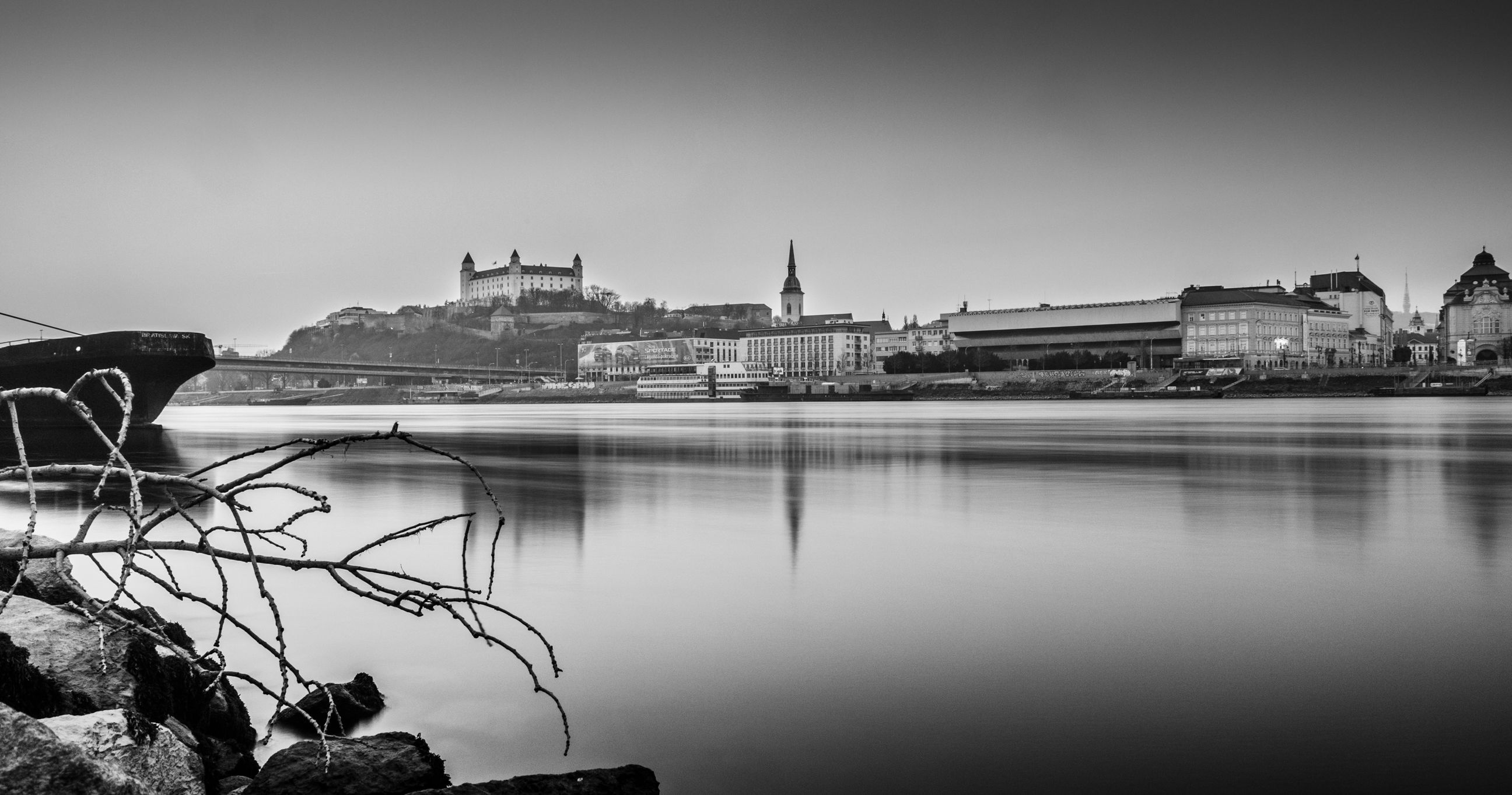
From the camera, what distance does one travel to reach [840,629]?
752 cm

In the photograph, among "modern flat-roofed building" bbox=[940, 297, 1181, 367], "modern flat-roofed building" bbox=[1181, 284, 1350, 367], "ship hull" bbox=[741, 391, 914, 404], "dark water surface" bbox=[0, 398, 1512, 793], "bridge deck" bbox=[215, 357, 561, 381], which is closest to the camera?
"dark water surface" bbox=[0, 398, 1512, 793]

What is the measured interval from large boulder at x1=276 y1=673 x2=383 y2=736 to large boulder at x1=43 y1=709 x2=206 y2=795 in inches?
45.0

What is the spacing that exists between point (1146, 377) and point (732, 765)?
135288mm

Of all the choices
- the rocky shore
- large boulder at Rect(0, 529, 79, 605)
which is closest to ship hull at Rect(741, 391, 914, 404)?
large boulder at Rect(0, 529, 79, 605)

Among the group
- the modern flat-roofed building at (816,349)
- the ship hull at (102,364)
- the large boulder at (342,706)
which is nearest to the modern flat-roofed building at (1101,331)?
the modern flat-roofed building at (816,349)

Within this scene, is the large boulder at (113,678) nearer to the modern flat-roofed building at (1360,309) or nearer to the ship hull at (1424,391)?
the ship hull at (1424,391)

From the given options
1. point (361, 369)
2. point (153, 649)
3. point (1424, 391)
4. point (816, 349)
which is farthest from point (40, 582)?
point (816, 349)

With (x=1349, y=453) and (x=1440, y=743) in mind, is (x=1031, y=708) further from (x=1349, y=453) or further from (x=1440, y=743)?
(x=1349, y=453)

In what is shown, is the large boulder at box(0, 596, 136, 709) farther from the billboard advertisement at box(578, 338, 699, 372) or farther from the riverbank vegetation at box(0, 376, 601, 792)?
the billboard advertisement at box(578, 338, 699, 372)

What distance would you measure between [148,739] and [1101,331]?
158749mm

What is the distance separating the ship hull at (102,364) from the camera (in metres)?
38.6

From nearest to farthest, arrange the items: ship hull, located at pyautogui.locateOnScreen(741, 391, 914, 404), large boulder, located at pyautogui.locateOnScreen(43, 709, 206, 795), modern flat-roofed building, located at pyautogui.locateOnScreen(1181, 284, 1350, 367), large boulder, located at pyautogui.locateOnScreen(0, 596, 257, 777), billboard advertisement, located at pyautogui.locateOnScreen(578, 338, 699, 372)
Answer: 1. large boulder, located at pyautogui.locateOnScreen(43, 709, 206, 795)
2. large boulder, located at pyautogui.locateOnScreen(0, 596, 257, 777)
3. ship hull, located at pyautogui.locateOnScreen(741, 391, 914, 404)
4. modern flat-roofed building, located at pyautogui.locateOnScreen(1181, 284, 1350, 367)
5. billboard advertisement, located at pyautogui.locateOnScreen(578, 338, 699, 372)

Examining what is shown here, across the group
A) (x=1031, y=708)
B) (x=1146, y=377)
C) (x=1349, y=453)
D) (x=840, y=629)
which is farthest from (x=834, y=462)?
(x=1146, y=377)

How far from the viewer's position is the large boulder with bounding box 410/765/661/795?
4066 mm
